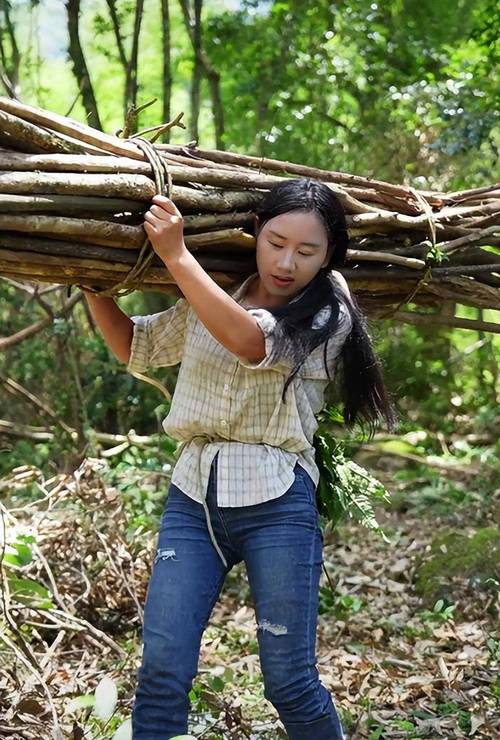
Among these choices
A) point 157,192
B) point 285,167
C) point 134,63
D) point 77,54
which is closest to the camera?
point 157,192

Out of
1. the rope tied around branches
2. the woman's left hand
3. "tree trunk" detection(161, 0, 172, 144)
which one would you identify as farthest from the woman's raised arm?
"tree trunk" detection(161, 0, 172, 144)

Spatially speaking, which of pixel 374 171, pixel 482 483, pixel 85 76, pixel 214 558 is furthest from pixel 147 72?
pixel 214 558

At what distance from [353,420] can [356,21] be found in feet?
17.4

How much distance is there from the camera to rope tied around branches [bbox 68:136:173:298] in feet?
7.38

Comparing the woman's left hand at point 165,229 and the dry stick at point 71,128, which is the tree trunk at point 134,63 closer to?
the dry stick at point 71,128

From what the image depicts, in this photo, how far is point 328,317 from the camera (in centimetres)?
229

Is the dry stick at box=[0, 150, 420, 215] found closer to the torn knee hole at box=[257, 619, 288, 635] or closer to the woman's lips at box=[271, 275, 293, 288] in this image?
the woman's lips at box=[271, 275, 293, 288]

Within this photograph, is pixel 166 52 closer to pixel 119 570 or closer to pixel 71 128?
pixel 119 570

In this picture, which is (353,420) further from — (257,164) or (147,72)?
(147,72)

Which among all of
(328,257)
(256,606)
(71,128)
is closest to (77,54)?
(71,128)

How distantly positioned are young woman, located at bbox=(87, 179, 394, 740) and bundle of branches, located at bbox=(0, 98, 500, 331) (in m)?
0.08

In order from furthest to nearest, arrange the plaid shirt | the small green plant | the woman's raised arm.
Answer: the small green plant < the woman's raised arm < the plaid shirt

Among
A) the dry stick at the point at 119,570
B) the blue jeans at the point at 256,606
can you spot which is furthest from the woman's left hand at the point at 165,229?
the dry stick at the point at 119,570

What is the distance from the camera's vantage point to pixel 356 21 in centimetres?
712
